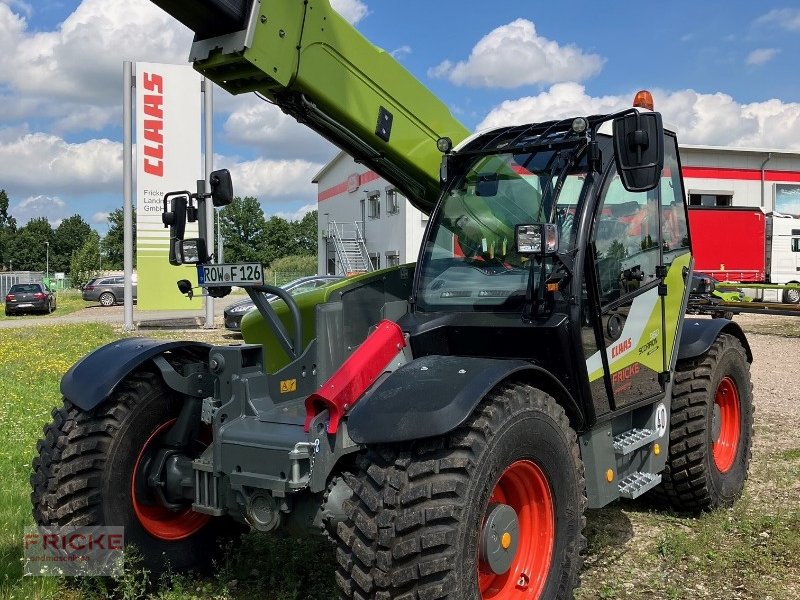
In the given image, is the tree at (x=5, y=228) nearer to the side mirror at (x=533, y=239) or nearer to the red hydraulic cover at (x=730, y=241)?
the red hydraulic cover at (x=730, y=241)

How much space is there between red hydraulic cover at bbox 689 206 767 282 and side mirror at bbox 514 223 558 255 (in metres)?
23.7

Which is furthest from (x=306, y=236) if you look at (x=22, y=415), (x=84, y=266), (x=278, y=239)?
(x=22, y=415)

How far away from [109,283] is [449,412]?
137ft

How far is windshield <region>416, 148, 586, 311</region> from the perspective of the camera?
4.19 m

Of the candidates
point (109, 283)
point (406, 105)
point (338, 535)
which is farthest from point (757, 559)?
point (109, 283)

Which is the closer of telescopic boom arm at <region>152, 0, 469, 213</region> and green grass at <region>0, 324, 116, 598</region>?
telescopic boom arm at <region>152, 0, 469, 213</region>

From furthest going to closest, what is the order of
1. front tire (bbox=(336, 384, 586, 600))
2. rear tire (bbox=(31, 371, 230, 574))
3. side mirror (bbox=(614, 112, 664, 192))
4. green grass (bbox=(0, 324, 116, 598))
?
1. green grass (bbox=(0, 324, 116, 598))
2. rear tire (bbox=(31, 371, 230, 574))
3. side mirror (bbox=(614, 112, 664, 192))
4. front tire (bbox=(336, 384, 586, 600))

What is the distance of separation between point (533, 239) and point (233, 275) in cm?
153

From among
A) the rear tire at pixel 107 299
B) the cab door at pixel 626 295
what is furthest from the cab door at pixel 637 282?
the rear tire at pixel 107 299

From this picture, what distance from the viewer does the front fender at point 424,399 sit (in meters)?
3.11

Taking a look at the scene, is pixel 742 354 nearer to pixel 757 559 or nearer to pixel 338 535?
pixel 757 559

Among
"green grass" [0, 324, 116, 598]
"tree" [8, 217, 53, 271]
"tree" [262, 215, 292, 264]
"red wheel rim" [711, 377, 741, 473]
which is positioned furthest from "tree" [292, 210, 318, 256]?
"red wheel rim" [711, 377, 741, 473]

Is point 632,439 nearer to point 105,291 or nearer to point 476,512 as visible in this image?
point 476,512

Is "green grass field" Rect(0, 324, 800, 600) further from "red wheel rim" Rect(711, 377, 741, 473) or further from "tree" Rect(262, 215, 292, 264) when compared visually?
"tree" Rect(262, 215, 292, 264)
